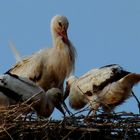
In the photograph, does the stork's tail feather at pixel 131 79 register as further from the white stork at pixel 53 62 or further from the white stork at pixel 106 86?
the white stork at pixel 53 62

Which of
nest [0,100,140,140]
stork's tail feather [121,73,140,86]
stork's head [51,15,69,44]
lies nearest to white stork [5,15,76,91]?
stork's head [51,15,69,44]

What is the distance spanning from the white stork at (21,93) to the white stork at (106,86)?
0.50 meters

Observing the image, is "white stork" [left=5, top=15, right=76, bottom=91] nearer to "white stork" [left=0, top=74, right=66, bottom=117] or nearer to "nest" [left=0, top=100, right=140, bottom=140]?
"white stork" [left=0, top=74, right=66, bottom=117]

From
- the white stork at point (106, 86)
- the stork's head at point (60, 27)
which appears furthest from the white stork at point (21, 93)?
the stork's head at point (60, 27)

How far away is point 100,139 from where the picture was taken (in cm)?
894

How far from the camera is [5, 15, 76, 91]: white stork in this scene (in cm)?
1120

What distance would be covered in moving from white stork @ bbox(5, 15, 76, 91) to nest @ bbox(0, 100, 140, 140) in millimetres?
2126

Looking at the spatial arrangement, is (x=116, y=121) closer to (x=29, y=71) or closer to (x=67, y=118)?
(x=67, y=118)

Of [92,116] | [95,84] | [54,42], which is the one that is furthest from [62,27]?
[92,116]

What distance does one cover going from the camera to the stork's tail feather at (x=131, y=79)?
1010cm

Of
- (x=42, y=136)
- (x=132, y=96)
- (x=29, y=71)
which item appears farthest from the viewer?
(x=29, y=71)

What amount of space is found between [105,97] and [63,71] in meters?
1.09

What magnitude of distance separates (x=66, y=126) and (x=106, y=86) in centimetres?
177

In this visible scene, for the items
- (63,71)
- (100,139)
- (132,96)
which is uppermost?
(63,71)
